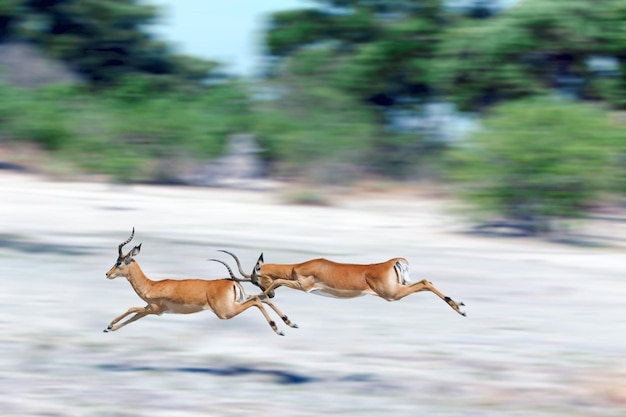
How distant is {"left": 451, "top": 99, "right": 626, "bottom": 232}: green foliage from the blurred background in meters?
0.03

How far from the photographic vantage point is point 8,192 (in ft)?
58.2

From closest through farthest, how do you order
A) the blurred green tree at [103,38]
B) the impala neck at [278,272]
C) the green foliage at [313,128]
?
1. the impala neck at [278,272]
2. the green foliage at [313,128]
3. the blurred green tree at [103,38]

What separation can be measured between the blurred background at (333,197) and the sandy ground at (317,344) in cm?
2

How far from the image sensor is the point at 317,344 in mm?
7254

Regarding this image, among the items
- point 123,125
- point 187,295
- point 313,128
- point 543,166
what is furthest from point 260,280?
point 123,125

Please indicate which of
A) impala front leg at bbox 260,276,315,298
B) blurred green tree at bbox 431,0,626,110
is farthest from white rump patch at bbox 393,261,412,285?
blurred green tree at bbox 431,0,626,110

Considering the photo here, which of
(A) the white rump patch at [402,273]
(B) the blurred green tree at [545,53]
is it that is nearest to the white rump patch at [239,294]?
(A) the white rump patch at [402,273]

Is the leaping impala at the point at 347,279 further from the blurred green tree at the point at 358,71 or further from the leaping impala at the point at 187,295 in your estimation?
the blurred green tree at the point at 358,71

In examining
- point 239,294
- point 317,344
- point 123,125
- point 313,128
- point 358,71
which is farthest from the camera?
point 358,71

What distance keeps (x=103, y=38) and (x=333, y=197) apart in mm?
9537

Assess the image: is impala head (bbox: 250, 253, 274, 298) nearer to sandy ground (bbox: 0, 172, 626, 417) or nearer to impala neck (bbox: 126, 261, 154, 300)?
impala neck (bbox: 126, 261, 154, 300)

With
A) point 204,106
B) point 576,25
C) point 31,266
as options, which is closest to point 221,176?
point 204,106

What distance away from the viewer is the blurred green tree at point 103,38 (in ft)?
86.4

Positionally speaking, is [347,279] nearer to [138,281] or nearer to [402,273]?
[402,273]
